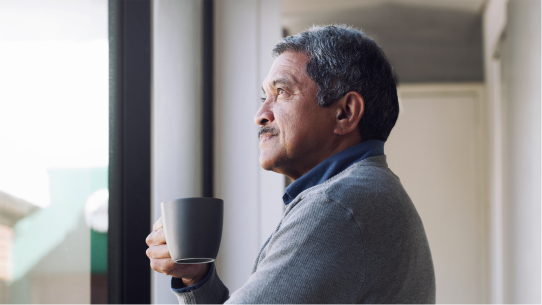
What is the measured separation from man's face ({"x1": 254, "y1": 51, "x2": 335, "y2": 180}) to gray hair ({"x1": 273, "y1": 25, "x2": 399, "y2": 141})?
0.02 meters

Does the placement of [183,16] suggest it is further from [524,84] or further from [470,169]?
[470,169]

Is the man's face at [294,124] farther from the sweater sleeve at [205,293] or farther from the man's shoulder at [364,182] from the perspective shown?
the sweater sleeve at [205,293]

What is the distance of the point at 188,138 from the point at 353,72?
2.88ft

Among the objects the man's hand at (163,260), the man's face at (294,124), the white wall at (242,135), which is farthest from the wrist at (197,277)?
the white wall at (242,135)

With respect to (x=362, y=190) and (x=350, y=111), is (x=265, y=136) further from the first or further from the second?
(x=362, y=190)

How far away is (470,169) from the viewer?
377cm

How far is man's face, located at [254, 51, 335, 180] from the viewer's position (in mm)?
952

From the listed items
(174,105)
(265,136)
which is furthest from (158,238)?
(174,105)

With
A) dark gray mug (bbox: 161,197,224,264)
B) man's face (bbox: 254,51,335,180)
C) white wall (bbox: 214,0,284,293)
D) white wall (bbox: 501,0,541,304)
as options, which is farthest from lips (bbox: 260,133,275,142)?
white wall (bbox: 501,0,541,304)

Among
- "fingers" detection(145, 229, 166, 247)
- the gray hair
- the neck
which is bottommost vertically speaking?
"fingers" detection(145, 229, 166, 247)

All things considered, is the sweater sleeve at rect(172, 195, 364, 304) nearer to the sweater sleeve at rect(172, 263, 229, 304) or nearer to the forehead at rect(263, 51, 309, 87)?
the sweater sleeve at rect(172, 263, 229, 304)

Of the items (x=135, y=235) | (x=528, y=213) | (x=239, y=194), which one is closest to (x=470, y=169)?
(x=528, y=213)

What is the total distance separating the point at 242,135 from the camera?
6.09ft

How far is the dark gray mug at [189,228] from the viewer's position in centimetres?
76
